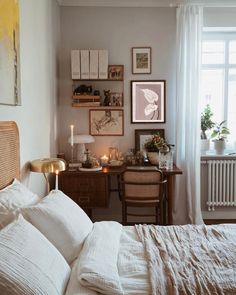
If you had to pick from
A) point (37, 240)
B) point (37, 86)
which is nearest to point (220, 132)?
point (37, 86)

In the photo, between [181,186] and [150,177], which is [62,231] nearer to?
[150,177]

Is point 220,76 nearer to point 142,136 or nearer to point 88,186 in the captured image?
point 142,136

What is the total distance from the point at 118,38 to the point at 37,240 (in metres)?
3.11

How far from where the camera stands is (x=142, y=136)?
4.11 meters

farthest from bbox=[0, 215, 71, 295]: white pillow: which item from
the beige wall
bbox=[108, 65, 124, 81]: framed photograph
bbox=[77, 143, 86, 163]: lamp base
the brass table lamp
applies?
bbox=[108, 65, 124, 81]: framed photograph

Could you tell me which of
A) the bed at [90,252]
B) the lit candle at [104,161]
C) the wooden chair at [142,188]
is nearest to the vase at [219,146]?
the wooden chair at [142,188]

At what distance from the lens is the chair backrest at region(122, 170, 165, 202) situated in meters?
3.31

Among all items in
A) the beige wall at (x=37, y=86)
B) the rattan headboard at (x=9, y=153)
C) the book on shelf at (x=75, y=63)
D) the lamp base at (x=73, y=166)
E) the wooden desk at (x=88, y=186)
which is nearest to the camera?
the rattan headboard at (x=9, y=153)

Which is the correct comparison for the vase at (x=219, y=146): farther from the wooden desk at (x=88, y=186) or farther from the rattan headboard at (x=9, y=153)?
the rattan headboard at (x=9, y=153)

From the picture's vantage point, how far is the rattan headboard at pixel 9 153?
209 centimetres

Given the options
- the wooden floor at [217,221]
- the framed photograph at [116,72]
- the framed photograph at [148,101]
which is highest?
the framed photograph at [116,72]

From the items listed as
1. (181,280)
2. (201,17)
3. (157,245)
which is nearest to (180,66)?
(201,17)

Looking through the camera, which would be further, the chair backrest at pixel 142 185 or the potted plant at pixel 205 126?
the potted plant at pixel 205 126

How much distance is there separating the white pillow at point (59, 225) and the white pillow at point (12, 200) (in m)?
0.08
